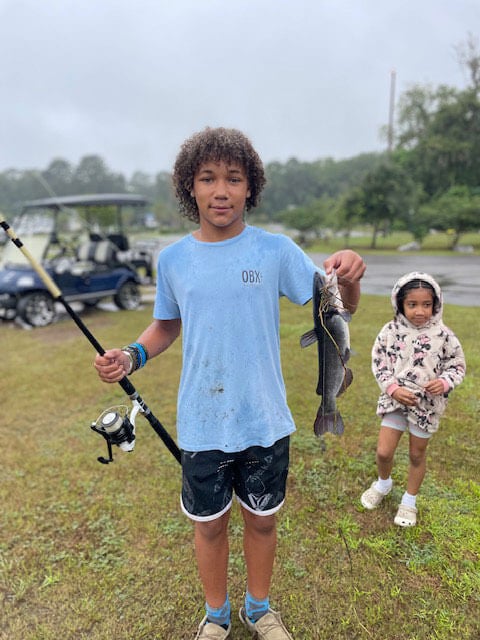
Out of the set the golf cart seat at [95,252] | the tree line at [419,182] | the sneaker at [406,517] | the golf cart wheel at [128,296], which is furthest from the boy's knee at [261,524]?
the golf cart seat at [95,252]

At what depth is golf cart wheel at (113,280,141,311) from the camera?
9242mm

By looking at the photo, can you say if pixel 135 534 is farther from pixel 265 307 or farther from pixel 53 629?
pixel 265 307

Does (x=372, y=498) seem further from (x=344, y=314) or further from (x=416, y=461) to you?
(x=344, y=314)

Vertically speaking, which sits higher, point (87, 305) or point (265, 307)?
point (265, 307)

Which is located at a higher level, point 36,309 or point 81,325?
point 81,325

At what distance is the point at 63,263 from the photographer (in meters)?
8.42

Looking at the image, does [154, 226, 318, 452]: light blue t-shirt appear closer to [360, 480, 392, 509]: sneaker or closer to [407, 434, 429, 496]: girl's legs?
[407, 434, 429, 496]: girl's legs

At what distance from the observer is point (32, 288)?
7855 mm

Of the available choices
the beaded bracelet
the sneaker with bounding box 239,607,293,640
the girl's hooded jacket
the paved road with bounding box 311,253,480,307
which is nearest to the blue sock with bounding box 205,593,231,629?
the sneaker with bounding box 239,607,293,640

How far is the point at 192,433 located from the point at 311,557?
49.6 inches

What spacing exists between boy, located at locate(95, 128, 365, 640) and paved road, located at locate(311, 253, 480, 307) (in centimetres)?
791

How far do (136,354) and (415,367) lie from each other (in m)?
1.50

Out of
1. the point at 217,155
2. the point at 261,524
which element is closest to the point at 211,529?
the point at 261,524

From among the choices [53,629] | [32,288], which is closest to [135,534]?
[53,629]
